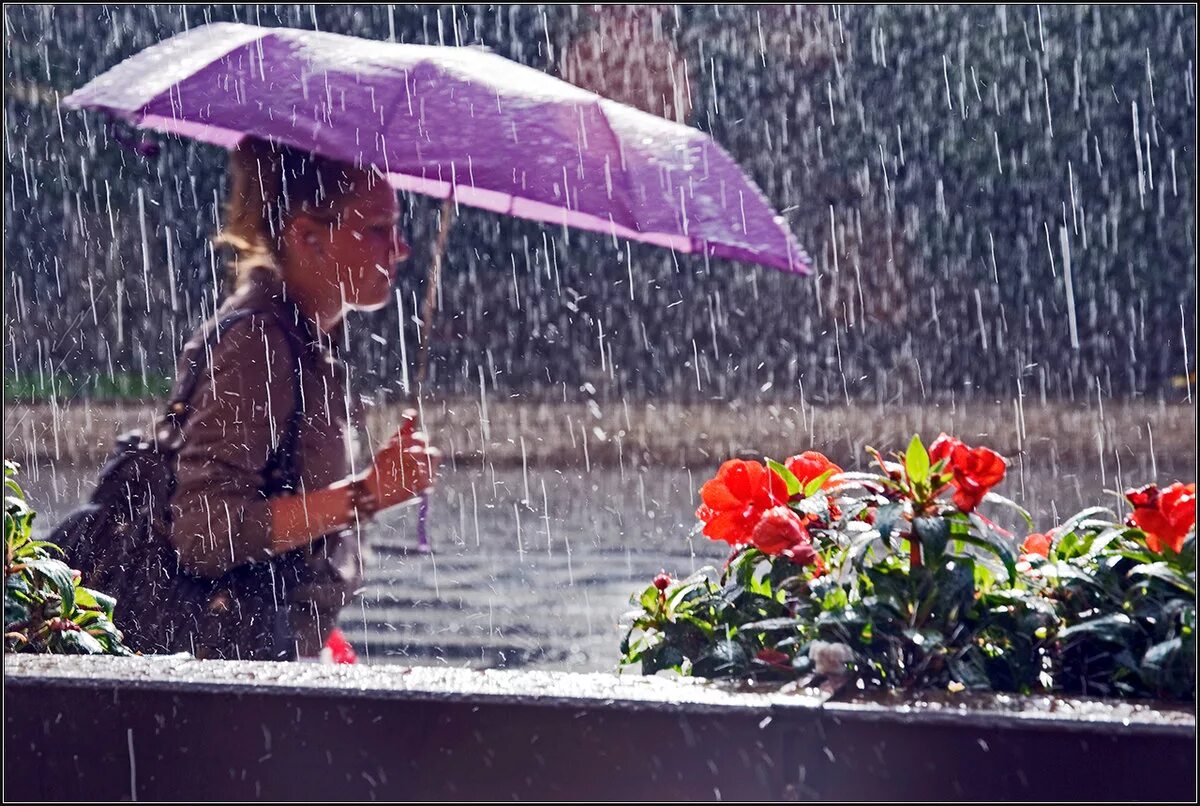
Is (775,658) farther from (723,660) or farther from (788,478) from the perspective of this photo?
(788,478)

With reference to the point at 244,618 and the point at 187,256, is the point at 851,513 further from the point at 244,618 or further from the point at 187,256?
the point at 187,256

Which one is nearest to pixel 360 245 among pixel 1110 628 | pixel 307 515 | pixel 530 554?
pixel 307 515

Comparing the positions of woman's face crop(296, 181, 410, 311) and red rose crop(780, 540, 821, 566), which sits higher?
woman's face crop(296, 181, 410, 311)

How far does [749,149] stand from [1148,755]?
17.8m

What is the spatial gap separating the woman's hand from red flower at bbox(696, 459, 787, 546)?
0.63 metres

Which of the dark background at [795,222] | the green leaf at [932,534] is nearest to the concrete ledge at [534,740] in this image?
the green leaf at [932,534]

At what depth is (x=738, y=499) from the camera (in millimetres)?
2523

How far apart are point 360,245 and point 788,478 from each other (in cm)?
102

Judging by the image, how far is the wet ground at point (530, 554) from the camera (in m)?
6.71

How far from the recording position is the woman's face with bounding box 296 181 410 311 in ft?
9.73

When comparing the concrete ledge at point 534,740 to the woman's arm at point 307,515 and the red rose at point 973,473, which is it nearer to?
the red rose at point 973,473

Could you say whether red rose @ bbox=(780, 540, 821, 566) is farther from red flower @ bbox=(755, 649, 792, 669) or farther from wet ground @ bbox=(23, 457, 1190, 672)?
wet ground @ bbox=(23, 457, 1190, 672)

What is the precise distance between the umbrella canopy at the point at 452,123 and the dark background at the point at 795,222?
14.2 metres

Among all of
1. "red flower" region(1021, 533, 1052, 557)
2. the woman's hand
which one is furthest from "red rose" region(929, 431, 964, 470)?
the woman's hand
